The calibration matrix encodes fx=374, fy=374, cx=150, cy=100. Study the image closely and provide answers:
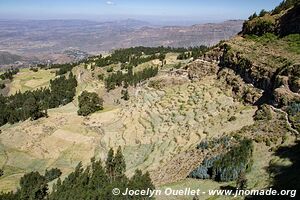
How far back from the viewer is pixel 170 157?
7138 cm

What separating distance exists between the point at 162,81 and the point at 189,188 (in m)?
57.4

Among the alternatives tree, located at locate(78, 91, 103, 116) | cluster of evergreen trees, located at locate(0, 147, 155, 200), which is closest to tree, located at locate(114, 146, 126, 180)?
cluster of evergreen trees, located at locate(0, 147, 155, 200)

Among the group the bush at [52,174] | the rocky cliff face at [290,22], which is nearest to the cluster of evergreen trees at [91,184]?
the bush at [52,174]

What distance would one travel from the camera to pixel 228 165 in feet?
174

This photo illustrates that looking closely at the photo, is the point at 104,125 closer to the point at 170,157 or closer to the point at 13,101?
the point at 170,157

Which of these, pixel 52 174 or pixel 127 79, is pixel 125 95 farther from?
pixel 52 174

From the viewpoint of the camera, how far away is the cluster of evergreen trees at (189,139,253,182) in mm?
52125

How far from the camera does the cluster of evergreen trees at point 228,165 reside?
171 ft

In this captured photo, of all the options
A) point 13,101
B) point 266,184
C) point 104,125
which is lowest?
point 13,101

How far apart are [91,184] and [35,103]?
87149 mm

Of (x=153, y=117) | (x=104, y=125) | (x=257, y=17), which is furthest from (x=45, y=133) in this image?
(x=257, y=17)

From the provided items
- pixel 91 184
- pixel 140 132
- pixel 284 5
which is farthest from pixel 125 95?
pixel 91 184

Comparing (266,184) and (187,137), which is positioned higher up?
(266,184)

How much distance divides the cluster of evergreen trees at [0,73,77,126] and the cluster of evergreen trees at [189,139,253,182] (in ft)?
270
